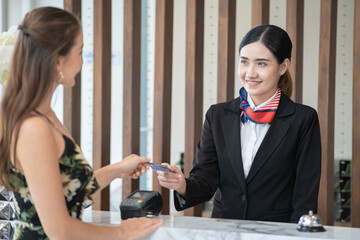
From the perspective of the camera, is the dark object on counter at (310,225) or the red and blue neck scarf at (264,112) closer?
the dark object on counter at (310,225)

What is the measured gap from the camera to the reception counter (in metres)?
1.67

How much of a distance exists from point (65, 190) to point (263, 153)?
38.6 inches

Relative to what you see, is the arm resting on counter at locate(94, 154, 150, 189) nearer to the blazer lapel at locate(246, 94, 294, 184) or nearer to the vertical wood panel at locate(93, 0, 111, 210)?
the blazer lapel at locate(246, 94, 294, 184)

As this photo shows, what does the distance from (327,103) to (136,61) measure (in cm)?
113

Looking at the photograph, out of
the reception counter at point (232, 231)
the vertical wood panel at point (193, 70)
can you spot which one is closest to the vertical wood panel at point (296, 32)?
the vertical wood panel at point (193, 70)

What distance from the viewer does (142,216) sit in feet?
6.17

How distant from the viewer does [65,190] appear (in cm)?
156

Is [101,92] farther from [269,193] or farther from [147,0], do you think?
[147,0]

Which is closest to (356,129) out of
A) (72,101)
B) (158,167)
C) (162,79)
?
(162,79)

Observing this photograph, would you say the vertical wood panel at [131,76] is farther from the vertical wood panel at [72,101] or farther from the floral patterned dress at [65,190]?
the floral patterned dress at [65,190]

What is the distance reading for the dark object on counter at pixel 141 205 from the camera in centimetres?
187

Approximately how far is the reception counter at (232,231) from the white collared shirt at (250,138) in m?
0.48

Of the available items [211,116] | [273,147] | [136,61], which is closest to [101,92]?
[136,61]

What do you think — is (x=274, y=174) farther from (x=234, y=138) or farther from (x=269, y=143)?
(x=234, y=138)
